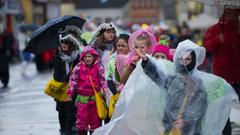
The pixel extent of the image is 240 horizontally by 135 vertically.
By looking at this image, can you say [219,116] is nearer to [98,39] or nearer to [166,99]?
[166,99]

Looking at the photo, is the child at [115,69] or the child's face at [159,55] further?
the child at [115,69]

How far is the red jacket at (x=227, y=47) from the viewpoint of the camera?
12.0 m

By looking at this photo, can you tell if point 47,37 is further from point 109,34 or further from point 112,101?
point 112,101

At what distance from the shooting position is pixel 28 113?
1572 cm

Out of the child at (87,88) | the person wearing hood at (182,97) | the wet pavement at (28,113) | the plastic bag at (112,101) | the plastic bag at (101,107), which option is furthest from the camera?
the wet pavement at (28,113)

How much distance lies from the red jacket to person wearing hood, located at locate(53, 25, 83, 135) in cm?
192

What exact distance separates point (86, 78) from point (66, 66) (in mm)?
1481

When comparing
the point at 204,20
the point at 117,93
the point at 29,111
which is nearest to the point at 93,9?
the point at 204,20

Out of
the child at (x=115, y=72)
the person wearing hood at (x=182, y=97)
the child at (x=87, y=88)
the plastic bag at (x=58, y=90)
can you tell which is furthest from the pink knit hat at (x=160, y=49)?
the plastic bag at (x=58, y=90)

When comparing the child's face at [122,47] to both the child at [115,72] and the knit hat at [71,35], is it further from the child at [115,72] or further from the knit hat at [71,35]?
the knit hat at [71,35]

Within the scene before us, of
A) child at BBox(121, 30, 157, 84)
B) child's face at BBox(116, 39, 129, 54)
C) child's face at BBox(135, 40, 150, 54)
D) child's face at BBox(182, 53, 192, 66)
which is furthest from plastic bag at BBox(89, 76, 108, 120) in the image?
child's face at BBox(182, 53, 192, 66)

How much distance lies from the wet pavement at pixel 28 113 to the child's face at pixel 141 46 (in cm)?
293

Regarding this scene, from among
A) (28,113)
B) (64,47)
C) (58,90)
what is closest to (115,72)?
(64,47)

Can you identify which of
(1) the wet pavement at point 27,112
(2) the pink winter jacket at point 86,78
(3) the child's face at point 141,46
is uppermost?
(3) the child's face at point 141,46
